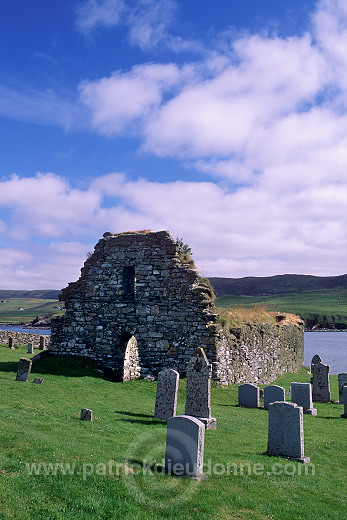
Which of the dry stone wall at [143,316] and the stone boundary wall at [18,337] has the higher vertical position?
the dry stone wall at [143,316]

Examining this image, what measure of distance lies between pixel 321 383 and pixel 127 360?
9297 mm

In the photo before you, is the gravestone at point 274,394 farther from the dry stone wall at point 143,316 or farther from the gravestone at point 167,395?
the gravestone at point 167,395

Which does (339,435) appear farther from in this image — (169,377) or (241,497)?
(241,497)

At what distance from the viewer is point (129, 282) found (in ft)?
69.3

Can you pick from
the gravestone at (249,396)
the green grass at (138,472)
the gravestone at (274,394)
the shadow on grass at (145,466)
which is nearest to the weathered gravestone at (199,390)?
the green grass at (138,472)

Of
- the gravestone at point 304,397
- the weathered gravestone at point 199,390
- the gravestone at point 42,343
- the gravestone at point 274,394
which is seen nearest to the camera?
the weathered gravestone at point 199,390

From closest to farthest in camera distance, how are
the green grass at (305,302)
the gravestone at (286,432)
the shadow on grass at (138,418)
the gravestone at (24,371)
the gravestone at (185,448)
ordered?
the gravestone at (185,448)
the gravestone at (286,432)
the shadow on grass at (138,418)
the gravestone at (24,371)
the green grass at (305,302)

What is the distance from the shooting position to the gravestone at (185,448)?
733 cm

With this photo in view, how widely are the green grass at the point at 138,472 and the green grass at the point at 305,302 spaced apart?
305 feet

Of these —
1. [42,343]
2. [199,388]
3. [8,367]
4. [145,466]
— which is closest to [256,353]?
[199,388]

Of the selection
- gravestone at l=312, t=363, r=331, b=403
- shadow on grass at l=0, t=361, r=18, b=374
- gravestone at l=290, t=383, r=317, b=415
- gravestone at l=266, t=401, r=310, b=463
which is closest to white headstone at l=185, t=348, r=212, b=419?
gravestone at l=266, t=401, r=310, b=463

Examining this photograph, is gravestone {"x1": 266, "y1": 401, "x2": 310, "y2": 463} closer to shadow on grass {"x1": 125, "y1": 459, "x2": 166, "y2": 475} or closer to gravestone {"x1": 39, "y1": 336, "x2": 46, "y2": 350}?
shadow on grass {"x1": 125, "y1": 459, "x2": 166, "y2": 475}

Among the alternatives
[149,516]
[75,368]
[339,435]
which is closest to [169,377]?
[339,435]

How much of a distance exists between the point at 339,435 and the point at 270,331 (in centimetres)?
1424
